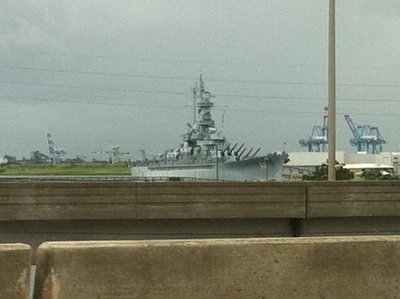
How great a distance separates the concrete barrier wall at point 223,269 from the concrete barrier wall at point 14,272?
162 millimetres

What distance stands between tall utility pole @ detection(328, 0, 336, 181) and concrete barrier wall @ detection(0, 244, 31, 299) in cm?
1766

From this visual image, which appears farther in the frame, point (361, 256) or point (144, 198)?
point (144, 198)

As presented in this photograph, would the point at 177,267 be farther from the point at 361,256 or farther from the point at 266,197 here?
the point at 266,197

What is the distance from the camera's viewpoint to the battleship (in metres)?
74.1

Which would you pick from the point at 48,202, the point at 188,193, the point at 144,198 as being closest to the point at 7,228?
the point at 48,202

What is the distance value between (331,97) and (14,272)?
19417 mm

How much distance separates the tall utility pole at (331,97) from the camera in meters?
21.7

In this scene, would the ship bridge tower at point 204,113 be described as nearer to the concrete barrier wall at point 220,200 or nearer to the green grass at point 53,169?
the green grass at point 53,169

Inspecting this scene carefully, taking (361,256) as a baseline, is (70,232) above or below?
below

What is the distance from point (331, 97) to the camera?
893 inches

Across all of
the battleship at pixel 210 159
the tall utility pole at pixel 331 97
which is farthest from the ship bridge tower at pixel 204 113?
the tall utility pole at pixel 331 97

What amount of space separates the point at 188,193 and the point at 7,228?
4020mm

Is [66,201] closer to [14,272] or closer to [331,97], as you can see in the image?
[14,272]

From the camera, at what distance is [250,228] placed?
15.8m
